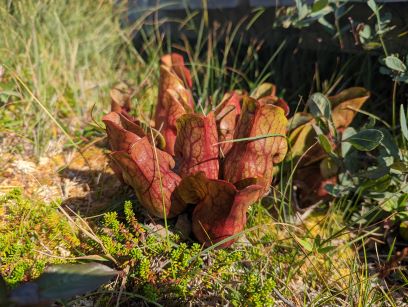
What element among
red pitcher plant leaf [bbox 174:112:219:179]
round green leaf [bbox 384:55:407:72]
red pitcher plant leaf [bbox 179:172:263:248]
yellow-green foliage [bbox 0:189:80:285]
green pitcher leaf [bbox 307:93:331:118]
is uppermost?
round green leaf [bbox 384:55:407:72]

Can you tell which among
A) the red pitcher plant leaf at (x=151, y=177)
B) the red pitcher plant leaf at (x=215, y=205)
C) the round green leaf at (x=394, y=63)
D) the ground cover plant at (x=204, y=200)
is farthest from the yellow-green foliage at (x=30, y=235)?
the round green leaf at (x=394, y=63)

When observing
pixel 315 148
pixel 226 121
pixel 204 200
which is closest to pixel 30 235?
pixel 204 200

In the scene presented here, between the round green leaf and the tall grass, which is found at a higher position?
the round green leaf

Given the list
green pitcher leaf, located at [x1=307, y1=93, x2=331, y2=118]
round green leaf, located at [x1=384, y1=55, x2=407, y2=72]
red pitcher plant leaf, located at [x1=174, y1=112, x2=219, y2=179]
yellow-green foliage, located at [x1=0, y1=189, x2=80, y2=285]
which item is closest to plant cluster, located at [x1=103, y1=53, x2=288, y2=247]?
red pitcher plant leaf, located at [x1=174, y1=112, x2=219, y2=179]

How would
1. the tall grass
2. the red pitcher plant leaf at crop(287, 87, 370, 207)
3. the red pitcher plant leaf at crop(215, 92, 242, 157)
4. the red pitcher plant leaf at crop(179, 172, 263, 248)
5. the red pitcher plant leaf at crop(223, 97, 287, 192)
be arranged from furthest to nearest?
the tall grass
the red pitcher plant leaf at crop(287, 87, 370, 207)
the red pitcher plant leaf at crop(215, 92, 242, 157)
the red pitcher plant leaf at crop(223, 97, 287, 192)
the red pitcher plant leaf at crop(179, 172, 263, 248)

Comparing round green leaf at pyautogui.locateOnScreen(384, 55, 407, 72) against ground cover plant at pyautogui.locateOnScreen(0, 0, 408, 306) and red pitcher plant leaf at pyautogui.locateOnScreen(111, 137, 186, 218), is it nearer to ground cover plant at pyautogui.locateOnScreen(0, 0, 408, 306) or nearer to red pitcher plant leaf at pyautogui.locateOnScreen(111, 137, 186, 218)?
ground cover plant at pyautogui.locateOnScreen(0, 0, 408, 306)

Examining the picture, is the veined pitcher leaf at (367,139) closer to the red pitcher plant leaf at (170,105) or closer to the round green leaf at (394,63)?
the round green leaf at (394,63)

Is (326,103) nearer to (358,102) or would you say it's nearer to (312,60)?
(358,102)

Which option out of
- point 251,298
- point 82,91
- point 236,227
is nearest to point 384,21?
point 236,227
